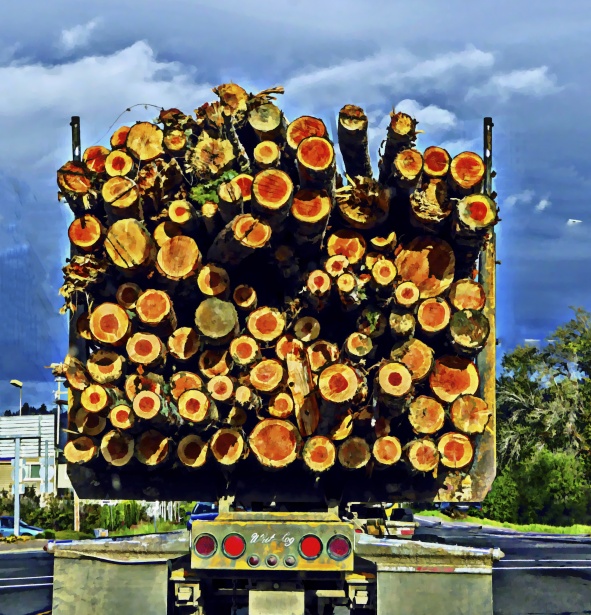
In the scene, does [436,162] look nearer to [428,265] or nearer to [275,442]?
[428,265]

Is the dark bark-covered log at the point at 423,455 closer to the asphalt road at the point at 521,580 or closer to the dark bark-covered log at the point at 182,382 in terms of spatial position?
the dark bark-covered log at the point at 182,382

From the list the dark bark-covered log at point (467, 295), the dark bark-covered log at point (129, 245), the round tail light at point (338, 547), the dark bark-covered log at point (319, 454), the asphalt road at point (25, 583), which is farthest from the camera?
the asphalt road at point (25, 583)

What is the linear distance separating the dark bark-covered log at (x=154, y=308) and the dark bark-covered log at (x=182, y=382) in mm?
435

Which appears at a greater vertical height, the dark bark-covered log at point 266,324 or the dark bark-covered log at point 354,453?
the dark bark-covered log at point 266,324

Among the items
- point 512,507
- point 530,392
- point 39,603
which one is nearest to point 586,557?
point 39,603

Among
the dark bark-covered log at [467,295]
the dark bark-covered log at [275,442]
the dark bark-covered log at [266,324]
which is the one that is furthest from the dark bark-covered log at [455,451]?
A: the dark bark-covered log at [266,324]

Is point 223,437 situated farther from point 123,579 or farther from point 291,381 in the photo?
point 123,579

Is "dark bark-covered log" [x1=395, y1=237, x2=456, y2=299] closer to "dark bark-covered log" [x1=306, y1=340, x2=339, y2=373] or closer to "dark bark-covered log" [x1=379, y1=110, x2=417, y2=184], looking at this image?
"dark bark-covered log" [x1=379, y1=110, x2=417, y2=184]

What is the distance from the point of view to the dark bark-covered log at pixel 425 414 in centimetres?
739

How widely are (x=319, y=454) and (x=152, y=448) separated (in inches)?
52.8

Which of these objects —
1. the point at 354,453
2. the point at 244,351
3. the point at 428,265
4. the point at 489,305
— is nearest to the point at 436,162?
the point at 428,265

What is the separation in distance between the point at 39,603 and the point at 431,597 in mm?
9068

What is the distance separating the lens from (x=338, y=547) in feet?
21.8

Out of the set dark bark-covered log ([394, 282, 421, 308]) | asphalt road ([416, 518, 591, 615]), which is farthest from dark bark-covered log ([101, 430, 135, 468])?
asphalt road ([416, 518, 591, 615])
